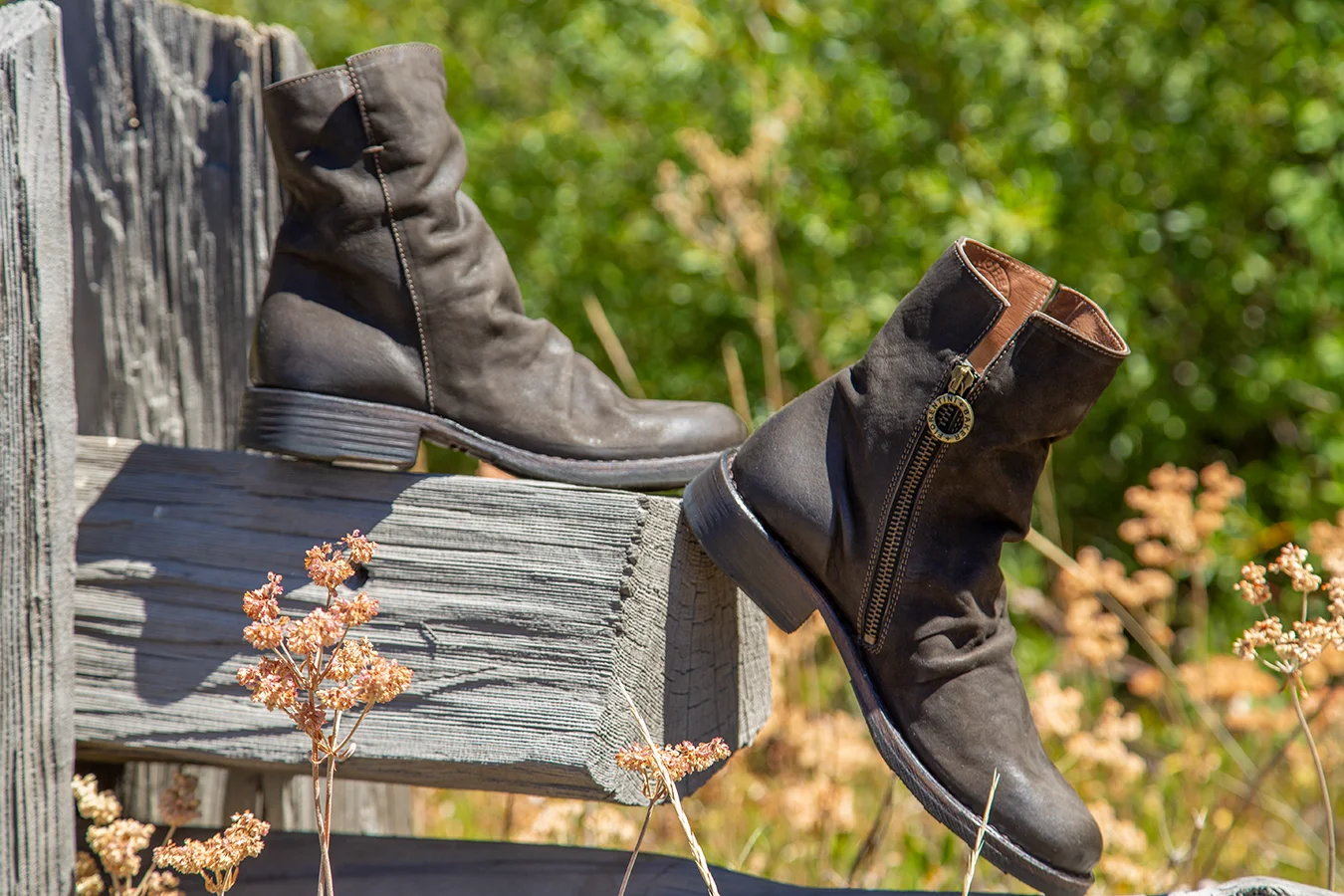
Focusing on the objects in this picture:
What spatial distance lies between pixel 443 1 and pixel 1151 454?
340 cm

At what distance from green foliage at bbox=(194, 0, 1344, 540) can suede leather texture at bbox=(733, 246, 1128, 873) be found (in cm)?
170

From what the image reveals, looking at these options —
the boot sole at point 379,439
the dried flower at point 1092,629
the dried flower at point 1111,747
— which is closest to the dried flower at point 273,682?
the boot sole at point 379,439

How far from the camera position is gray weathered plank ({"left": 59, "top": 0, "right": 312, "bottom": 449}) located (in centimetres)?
165

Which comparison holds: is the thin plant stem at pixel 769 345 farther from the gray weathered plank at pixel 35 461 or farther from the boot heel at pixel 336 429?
the gray weathered plank at pixel 35 461

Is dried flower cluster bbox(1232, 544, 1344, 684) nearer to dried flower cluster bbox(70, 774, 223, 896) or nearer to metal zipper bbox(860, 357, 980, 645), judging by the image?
Result: metal zipper bbox(860, 357, 980, 645)

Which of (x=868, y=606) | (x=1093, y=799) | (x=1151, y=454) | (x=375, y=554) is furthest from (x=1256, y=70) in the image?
(x=375, y=554)

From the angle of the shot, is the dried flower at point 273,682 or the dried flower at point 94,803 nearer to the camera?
the dried flower at point 273,682

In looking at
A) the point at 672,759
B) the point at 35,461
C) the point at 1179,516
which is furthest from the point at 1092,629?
the point at 35,461

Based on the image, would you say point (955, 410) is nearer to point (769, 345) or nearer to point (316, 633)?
point (316, 633)

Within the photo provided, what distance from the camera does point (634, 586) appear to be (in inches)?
52.3

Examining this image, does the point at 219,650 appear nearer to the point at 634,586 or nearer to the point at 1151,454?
the point at 634,586

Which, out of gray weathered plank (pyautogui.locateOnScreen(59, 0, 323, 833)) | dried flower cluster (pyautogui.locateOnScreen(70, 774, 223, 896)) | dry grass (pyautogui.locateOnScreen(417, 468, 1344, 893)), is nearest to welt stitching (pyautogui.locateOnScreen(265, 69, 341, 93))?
gray weathered plank (pyautogui.locateOnScreen(59, 0, 323, 833))

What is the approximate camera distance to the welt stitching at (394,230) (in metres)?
1.37

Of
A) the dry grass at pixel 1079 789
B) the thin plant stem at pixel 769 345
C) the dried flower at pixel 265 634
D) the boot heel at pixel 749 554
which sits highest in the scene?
the dried flower at pixel 265 634
